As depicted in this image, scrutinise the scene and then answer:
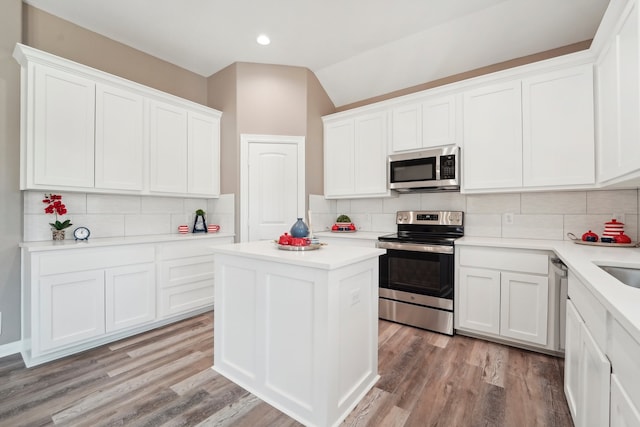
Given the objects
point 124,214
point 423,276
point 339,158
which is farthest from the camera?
point 339,158

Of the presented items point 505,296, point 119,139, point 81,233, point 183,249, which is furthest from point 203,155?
point 505,296

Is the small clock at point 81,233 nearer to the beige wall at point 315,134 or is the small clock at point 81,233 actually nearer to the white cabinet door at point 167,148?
the white cabinet door at point 167,148

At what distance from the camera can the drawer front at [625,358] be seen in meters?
0.76

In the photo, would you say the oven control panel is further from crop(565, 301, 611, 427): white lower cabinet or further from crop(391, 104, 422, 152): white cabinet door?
crop(565, 301, 611, 427): white lower cabinet

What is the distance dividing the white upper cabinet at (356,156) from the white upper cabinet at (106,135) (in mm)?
1498

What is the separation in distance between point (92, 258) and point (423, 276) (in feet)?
9.61

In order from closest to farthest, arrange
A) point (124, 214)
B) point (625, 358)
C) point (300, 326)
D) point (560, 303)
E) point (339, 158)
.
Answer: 1. point (625, 358)
2. point (300, 326)
3. point (560, 303)
4. point (124, 214)
5. point (339, 158)

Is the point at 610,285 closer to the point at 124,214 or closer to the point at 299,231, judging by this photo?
the point at 299,231

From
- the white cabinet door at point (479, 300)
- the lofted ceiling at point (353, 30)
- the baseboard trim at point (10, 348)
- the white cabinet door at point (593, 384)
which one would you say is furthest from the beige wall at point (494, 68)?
the baseboard trim at point (10, 348)

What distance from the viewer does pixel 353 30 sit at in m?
2.97

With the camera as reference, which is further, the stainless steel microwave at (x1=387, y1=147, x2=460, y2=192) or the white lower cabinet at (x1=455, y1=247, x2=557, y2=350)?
the stainless steel microwave at (x1=387, y1=147, x2=460, y2=192)

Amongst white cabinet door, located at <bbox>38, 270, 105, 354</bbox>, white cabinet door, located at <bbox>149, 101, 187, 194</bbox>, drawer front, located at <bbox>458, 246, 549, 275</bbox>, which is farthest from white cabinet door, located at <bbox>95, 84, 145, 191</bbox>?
drawer front, located at <bbox>458, 246, 549, 275</bbox>

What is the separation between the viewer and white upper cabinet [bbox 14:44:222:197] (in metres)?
2.30

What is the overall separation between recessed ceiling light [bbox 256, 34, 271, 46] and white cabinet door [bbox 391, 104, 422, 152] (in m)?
1.59
